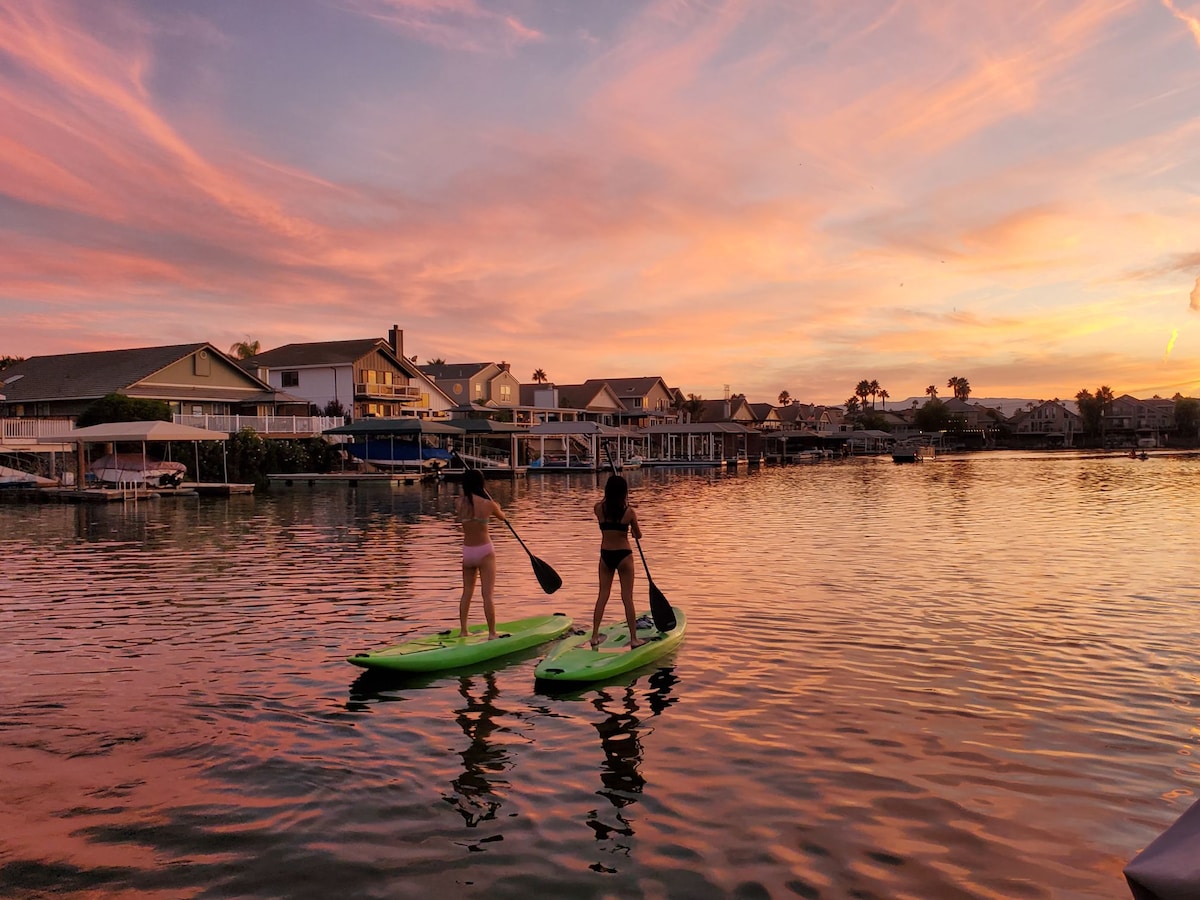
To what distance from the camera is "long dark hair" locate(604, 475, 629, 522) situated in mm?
10633

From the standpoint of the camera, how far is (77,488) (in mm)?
40969

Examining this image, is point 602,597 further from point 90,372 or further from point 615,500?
point 90,372

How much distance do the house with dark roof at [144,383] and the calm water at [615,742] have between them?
42587mm

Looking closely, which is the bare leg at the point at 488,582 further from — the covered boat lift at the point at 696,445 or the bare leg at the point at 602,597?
the covered boat lift at the point at 696,445

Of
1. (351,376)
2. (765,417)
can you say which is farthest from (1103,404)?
Answer: (351,376)

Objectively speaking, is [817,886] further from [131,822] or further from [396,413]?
[396,413]

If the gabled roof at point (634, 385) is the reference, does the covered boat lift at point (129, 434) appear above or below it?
below

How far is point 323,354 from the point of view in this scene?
73.8 metres

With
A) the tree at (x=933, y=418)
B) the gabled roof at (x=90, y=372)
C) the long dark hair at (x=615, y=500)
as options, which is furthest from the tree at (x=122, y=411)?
the tree at (x=933, y=418)

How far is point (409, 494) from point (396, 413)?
3121cm

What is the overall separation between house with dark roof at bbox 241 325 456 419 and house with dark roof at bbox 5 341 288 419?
4644 millimetres

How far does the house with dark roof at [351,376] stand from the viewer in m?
71.0

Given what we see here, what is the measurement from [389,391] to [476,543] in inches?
2564

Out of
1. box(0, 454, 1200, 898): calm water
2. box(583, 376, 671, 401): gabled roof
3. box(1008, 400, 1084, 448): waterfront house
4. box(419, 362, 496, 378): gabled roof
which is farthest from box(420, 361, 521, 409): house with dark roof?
box(1008, 400, 1084, 448): waterfront house
